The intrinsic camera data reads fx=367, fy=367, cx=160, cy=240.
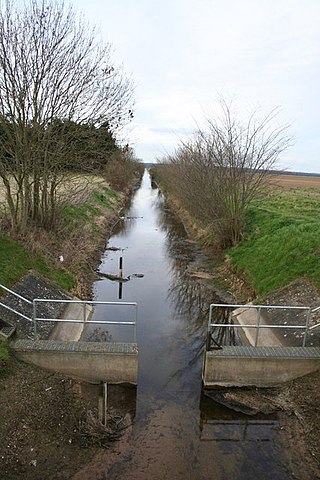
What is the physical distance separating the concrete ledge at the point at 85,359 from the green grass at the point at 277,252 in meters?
7.02

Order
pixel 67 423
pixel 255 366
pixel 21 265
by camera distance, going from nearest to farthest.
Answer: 1. pixel 67 423
2. pixel 255 366
3. pixel 21 265

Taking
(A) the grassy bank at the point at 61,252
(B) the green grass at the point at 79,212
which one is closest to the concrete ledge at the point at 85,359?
(A) the grassy bank at the point at 61,252

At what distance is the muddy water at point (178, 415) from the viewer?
675cm

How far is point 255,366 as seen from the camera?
897cm

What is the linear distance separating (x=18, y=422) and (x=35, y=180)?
36.3 feet

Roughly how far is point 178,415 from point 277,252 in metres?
9.36

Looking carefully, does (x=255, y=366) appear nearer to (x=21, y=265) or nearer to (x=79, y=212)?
(x=21, y=265)

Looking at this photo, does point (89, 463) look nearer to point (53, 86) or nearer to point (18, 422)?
point (18, 422)

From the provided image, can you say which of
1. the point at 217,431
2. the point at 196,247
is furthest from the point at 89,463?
the point at 196,247

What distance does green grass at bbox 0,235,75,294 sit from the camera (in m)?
12.4

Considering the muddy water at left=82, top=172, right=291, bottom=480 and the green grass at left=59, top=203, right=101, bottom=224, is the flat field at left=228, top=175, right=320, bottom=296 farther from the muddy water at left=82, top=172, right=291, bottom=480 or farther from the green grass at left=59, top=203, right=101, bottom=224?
the green grass at left=59, top=203, right=101, bottom=224

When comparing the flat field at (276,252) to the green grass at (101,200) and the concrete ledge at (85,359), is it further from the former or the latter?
the green grass at (101,200)

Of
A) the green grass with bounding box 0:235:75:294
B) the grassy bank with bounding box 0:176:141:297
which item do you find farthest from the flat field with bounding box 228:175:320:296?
the green grass with bounding box 0:235:75:294

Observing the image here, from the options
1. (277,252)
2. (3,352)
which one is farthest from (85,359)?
(277,252)
